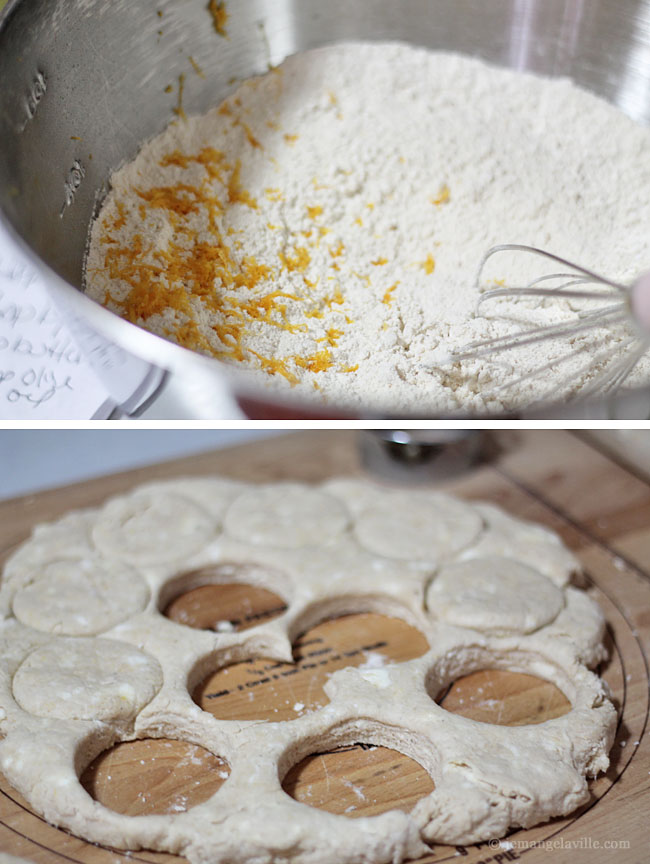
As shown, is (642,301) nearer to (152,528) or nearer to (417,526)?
(417,526)

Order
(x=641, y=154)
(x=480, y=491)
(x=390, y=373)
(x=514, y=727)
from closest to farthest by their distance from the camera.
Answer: (x=390, y=373)
(x=514, y=727)
(x=641, y=154)
(x=480, y=491)

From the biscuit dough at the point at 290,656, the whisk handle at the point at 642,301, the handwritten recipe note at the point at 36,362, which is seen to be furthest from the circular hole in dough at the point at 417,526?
the whisk handle at the point at 642,301

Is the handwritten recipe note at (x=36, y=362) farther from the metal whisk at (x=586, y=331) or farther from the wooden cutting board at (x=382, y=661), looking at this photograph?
the metal whisk at (x=586, y=331)

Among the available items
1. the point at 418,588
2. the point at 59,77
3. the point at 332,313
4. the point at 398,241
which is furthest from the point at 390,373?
the point at 59,77

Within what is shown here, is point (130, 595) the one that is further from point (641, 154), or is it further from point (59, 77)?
point (641, 154)

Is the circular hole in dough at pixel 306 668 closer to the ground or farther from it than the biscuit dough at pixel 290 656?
closer to the ground

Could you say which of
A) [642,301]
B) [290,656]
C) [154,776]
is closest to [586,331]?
[642,301]

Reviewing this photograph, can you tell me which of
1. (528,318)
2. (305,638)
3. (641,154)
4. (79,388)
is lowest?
(305,638)
